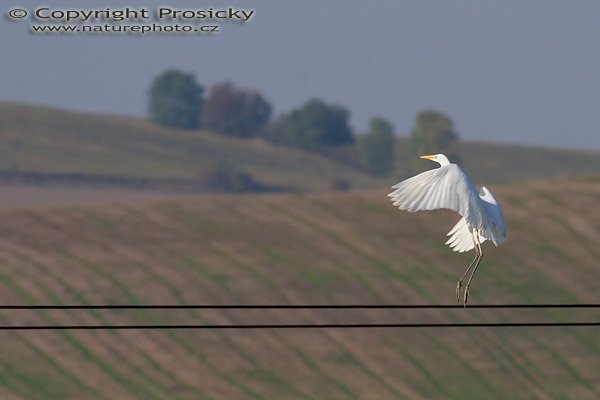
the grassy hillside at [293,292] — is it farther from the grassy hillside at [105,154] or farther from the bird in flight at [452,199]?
the grassy hillside at [105,154]

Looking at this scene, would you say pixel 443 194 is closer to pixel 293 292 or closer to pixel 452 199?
pixel 452 199

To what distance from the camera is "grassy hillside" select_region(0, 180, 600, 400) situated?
62.6m

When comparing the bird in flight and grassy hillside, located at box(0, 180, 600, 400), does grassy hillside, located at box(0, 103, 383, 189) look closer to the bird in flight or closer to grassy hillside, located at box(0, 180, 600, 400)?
grassy hillside, located at box(0, 180, 600, 400)

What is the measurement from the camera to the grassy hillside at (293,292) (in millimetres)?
62594

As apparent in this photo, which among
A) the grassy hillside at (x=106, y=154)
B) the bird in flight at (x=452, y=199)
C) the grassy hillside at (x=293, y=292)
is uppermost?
the bird in flight at (x=452, y=199)

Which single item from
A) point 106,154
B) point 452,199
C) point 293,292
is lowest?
point 293,292

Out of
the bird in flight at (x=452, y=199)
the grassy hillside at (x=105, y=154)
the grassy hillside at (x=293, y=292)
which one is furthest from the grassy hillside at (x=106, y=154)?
the bird in flight at (x=452, y=199)

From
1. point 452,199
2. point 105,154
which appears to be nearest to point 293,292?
point 452,199

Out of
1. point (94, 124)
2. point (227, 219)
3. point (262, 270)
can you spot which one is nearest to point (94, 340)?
point (262, 270)

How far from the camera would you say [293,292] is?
75312mm

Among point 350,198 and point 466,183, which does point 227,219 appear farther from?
point 466,183

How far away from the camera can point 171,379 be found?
61.8 m

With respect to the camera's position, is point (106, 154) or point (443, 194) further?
point (106, 154)

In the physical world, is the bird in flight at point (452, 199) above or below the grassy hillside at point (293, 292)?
above
